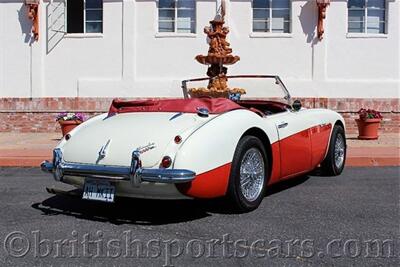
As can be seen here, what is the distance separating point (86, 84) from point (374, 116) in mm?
7937

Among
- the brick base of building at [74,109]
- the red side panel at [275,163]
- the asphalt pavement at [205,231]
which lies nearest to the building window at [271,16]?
the brick base of building at [74,109]

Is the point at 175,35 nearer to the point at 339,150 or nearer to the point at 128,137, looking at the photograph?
the point at 339,150

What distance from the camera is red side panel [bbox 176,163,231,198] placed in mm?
4199

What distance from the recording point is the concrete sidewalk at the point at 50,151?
27.1 feet

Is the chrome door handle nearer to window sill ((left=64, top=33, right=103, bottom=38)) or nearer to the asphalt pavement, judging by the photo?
→ the asphalt pavement

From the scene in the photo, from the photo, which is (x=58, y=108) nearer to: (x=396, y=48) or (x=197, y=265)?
(x=396, y=48)

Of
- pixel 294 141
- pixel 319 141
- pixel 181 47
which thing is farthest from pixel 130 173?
pixel 181 47

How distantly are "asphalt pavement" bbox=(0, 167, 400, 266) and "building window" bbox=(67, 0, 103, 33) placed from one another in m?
10.1

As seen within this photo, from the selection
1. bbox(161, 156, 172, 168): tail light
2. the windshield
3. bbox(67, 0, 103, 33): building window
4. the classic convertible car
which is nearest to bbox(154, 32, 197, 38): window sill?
bbox(67, 0, 103, 33): building window

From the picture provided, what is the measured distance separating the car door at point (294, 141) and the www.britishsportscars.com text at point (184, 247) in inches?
57.0

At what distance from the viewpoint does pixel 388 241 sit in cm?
394

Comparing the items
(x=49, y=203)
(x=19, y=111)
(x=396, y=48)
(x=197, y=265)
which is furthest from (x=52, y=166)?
(x=396, y=48)

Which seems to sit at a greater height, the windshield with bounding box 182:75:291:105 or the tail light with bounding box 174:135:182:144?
the windshield with bounding box 182:75:291:105

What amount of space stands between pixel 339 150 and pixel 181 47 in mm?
8660
